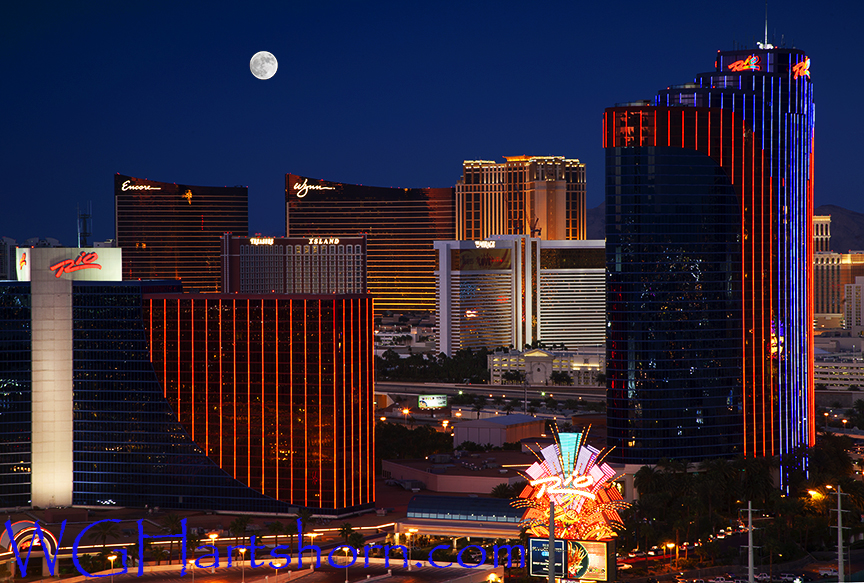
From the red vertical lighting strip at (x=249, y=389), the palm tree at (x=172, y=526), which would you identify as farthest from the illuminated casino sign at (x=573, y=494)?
the red vertical lighting strip at (x=249, y=389)

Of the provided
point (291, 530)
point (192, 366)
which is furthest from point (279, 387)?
point (291, 530)

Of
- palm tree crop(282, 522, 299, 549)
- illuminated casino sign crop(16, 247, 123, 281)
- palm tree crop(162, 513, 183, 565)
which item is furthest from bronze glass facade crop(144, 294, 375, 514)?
palm tree crop(162, 513, 183, 565)

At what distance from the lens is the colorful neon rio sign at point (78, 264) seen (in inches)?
6329

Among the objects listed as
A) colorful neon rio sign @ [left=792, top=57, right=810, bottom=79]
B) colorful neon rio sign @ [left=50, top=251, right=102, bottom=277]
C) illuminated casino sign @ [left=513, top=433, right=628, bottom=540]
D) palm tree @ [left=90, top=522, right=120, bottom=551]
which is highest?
colorful neon rio sign @ [left=792, top=57, right=810, bottom=79]

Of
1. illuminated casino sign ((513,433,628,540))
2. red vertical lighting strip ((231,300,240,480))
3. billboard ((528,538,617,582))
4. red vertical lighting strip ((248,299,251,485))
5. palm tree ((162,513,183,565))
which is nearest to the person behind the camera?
billboard ((528,538,617,582))

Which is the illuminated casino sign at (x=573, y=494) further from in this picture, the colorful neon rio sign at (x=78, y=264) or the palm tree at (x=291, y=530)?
the colorful neon rio sign at (x=78, y=264)

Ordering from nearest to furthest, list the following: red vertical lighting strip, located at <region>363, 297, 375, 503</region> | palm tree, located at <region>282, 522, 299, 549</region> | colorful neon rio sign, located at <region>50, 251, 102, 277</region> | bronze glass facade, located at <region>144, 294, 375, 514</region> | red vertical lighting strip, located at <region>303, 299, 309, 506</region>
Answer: palm tree, located at <region>282, 522, 299, 549</region> → bronze glass facade, located at <region>144, 294, 375, 514</region> → red vertical lighting strip, located at <region>303, 299, 309, 506</region> → red vertical lighting strip, located at <region>363, 297, 375, 503</region> → colorful neon rio sign, located at <region>50, 251, 102, 277</region>

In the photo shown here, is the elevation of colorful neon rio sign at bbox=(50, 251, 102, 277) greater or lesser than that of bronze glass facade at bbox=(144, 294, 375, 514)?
greater

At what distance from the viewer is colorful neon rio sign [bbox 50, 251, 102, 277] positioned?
160750 millimetres

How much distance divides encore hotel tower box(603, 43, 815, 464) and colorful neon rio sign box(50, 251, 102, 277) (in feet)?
206

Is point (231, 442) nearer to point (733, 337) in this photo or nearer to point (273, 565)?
point (273, 565)

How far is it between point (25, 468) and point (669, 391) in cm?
7809

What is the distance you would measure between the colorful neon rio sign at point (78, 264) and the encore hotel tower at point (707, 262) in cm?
6264

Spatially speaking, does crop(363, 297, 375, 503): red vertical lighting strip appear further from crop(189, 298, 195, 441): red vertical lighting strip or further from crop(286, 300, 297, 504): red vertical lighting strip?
crop(189, 298, 195, 441): red vertical lighting strip
